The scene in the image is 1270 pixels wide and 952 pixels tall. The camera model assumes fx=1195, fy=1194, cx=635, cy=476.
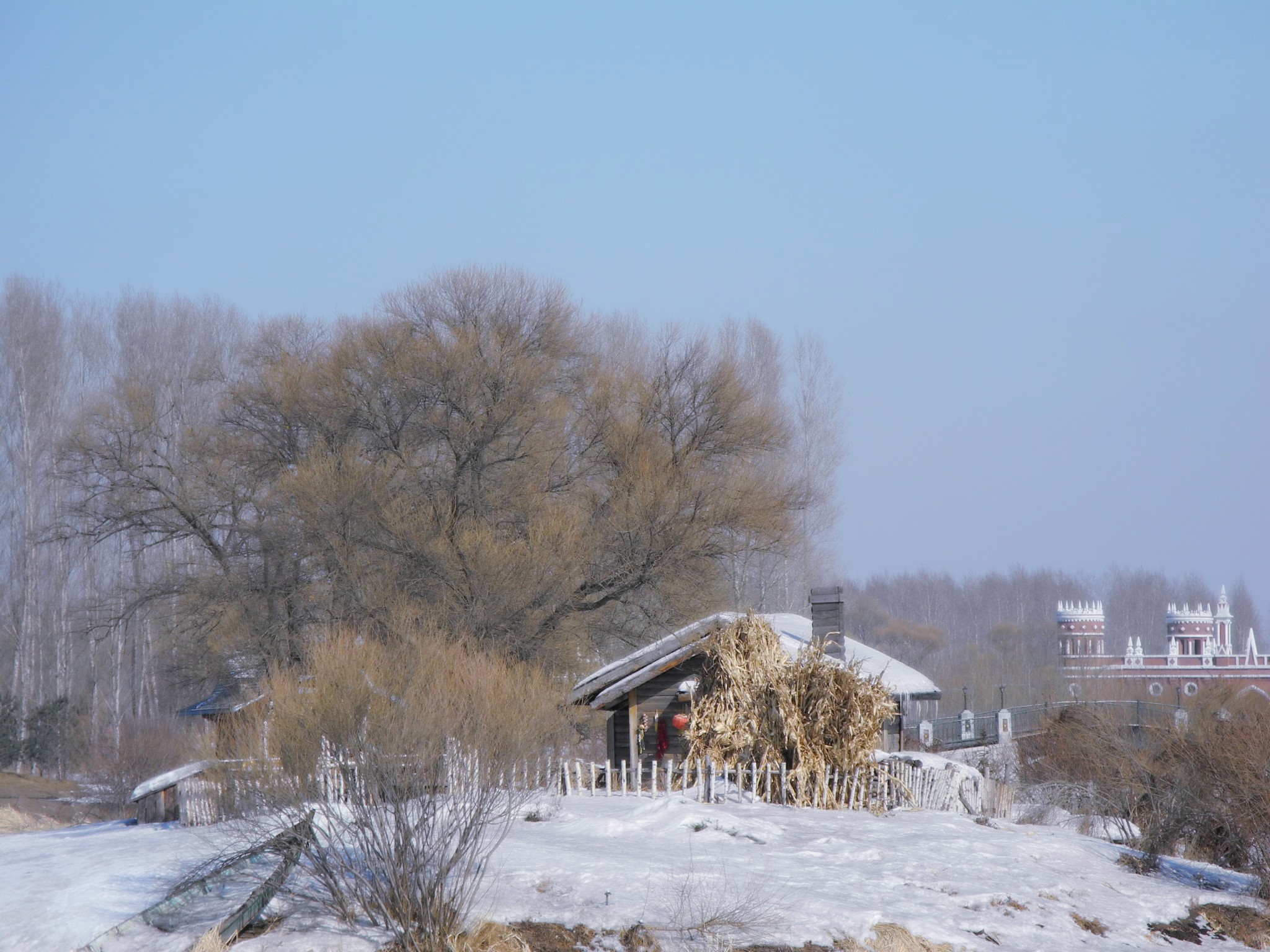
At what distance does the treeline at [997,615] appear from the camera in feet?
268

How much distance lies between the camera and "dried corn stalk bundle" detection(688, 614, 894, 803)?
54.6ft

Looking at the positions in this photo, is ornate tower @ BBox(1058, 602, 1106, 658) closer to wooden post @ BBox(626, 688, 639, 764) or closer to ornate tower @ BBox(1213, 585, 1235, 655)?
ornate tower @ BBox(1213, 585, 1235, 655)

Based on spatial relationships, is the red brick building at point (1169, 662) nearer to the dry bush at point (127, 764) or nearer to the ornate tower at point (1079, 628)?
the ornate tower at point (1079, 628)

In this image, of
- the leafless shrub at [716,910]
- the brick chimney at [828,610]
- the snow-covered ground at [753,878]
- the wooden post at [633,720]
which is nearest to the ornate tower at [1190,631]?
the brick chimney at [828,610]

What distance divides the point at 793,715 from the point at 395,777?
840 cm

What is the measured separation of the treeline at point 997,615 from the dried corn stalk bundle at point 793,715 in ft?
173

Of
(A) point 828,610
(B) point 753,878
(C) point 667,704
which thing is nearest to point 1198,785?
(B) point 753,878

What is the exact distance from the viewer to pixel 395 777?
9.35 m

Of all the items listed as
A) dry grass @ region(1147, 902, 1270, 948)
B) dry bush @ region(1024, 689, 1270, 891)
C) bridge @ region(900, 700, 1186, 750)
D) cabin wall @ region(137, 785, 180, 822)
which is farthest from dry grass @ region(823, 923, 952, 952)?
bridge @ region(900, 700, 1186, 750)

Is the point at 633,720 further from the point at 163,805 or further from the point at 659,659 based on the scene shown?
the point at 163,805

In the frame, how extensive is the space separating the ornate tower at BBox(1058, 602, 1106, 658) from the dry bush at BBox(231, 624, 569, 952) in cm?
6042

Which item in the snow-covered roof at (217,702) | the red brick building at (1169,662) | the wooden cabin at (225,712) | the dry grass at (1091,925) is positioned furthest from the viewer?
the red brick building at (1169,662)

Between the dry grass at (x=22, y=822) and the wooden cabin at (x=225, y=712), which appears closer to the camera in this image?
the wooden cabin at (x=225, y=712)

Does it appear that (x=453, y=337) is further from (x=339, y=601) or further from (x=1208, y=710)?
(x=1208, y=710)
